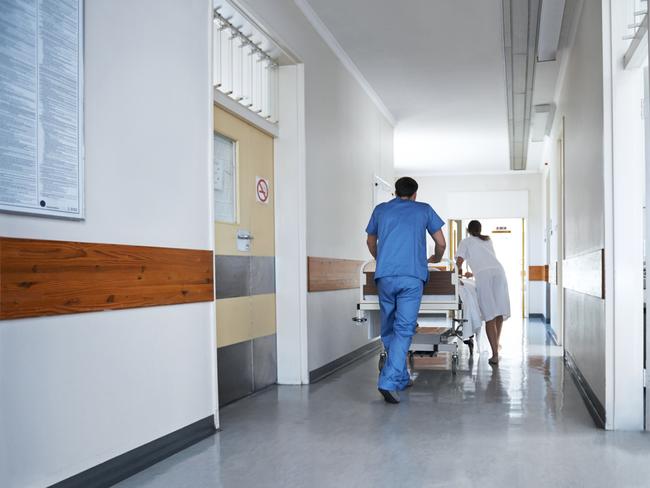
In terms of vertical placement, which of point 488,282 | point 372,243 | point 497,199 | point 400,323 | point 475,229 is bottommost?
point 400,323

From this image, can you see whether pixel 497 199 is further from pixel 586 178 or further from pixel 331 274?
pixel 586 178

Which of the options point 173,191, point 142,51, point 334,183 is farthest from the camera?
point 334,183

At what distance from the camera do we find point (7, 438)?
102 inches

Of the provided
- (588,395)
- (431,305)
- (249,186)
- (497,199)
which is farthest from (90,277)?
(497,199)

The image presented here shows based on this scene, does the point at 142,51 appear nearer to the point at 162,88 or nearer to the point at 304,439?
the point at 162,88

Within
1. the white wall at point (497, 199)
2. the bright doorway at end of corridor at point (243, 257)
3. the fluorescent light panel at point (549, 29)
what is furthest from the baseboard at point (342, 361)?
the white wall at point (497, 199)

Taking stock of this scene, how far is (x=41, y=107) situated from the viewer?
110 inches

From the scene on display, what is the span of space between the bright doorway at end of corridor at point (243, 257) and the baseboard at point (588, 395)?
2.50 metres

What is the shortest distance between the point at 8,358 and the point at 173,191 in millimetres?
1472


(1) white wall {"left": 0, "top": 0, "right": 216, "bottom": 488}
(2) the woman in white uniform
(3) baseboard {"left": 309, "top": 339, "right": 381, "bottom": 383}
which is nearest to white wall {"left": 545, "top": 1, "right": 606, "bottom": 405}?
(2) the woman in white uniform

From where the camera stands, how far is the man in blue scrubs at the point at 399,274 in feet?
16.9

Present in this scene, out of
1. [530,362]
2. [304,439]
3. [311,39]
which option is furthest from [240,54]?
[530,362]

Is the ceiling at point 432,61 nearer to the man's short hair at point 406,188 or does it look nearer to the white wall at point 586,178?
the white wall at point 586,178

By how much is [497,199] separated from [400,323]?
492 inches
